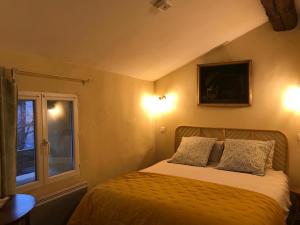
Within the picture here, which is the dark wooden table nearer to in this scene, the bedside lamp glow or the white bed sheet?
the white bed sheet

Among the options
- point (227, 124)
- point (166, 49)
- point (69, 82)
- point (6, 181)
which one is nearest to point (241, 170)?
point (227, 124)

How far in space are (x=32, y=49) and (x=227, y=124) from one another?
2.65 metres

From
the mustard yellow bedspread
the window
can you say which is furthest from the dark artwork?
the window

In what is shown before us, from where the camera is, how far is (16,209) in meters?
1.83

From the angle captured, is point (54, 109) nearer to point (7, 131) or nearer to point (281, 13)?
point (7, 131)

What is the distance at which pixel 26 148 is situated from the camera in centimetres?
240

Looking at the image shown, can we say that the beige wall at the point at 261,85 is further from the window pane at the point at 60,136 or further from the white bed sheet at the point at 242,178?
the window pane at the point at 60,136

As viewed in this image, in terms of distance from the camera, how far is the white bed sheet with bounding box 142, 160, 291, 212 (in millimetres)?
2438

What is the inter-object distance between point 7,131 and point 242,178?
7.63 feet

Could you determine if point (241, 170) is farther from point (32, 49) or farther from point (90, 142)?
point (32, 49)

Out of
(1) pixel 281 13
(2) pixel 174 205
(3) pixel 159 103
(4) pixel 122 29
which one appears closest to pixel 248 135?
(3) pixel 159 103

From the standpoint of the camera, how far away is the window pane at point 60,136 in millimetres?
2623

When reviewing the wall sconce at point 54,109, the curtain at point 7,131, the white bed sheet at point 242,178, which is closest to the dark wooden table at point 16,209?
the curtain at point 7,131

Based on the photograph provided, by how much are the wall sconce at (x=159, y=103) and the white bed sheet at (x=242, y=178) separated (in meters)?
1.03
